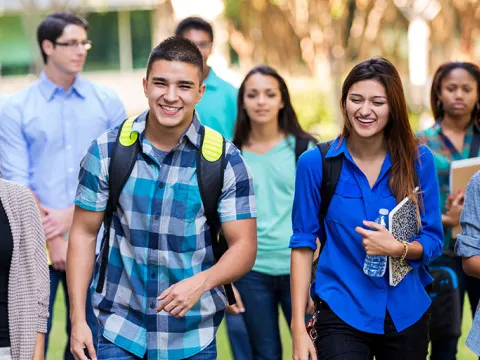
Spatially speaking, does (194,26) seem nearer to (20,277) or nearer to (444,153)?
(444,153)

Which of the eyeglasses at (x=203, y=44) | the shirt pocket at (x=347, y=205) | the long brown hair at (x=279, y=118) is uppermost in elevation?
the eyeglasses at (x=203, y=44)

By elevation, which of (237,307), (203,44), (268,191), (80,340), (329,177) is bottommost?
(237,307)

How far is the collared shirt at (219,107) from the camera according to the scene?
→ 7.48 meters

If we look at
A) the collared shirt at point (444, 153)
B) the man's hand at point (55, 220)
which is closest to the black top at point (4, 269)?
the man's hand at point (55, 220)

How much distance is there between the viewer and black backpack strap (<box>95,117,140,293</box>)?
15.8 ft

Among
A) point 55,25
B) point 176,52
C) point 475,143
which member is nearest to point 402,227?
point 176,52

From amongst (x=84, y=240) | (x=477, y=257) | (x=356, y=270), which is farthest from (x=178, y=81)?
(x=477, y=257)

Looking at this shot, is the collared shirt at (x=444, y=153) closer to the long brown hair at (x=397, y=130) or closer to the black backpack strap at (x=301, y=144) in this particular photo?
the black backpack strap at (x=301, y=144)

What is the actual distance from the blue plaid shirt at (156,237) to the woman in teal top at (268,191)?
1.78 m

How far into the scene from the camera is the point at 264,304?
666 cm

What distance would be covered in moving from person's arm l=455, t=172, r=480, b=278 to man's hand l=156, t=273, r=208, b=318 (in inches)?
49.0

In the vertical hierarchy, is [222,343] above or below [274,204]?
below

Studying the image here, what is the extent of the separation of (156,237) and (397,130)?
1.23 metres

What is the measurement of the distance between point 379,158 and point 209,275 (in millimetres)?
1010
